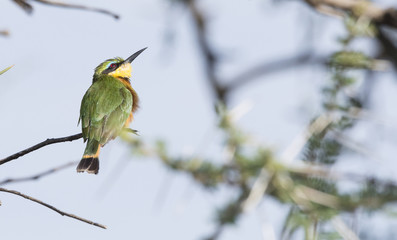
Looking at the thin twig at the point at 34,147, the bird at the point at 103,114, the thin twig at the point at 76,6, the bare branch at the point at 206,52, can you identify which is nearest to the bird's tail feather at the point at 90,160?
the bird at the point at 103,114

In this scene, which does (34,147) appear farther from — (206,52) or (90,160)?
(206,52)

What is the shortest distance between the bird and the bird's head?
7.4 inches

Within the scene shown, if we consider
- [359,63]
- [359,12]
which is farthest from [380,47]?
[359,63]

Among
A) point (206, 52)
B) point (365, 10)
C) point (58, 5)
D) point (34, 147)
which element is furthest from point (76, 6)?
point (206, 52)

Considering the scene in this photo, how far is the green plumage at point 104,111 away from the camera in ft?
5.09

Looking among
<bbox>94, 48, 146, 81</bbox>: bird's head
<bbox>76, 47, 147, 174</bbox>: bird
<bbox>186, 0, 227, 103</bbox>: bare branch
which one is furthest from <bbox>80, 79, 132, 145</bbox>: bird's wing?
<bbox>186, 0, 227, 103</bbox>: bare branch

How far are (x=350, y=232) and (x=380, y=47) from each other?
2150 mm

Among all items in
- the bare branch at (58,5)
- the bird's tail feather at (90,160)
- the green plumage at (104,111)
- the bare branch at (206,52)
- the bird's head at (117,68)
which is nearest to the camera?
the bare branch at (58,5)

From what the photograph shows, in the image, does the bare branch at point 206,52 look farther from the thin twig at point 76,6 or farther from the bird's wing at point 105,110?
the thin twig at point 76,6

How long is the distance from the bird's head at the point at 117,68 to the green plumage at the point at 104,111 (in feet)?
0.84

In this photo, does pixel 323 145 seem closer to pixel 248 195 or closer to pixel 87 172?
pixel 248 195

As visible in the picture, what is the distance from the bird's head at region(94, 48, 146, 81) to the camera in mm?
2055

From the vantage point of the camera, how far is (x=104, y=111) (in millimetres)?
1647

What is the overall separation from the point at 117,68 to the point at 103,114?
1.61ft
